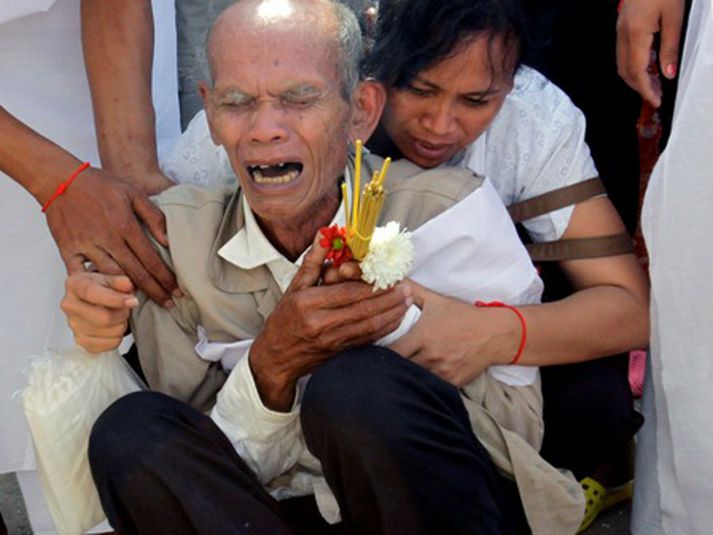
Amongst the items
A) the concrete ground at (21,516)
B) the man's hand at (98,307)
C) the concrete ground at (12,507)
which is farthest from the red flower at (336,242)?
the concrete ground at (12,507)

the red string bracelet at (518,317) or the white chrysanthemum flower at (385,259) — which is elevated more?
the white chrysanthemum flower at (385,259)

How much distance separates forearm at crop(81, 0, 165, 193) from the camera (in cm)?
268

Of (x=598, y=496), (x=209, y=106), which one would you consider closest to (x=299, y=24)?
(x=209, y=106)

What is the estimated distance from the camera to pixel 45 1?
2715 millimetres

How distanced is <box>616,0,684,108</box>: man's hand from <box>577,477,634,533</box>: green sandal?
0.88m

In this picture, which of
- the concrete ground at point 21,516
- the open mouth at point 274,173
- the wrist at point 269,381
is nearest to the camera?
the wrist at point 269,381

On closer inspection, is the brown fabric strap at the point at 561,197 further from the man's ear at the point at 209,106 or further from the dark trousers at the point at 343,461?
the man's ear at the point at 209,106

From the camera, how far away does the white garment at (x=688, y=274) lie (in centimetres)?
222

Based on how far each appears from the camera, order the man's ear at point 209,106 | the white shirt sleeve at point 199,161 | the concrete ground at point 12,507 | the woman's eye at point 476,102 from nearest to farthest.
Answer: the man's ear at point 209,106 < the woman's eye at point 476,102 < the white shirt sleeve at point 199,161 < the concrete ground at point 12,507

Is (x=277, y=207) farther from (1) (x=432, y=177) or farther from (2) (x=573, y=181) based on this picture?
(2) (x=573, y=181)

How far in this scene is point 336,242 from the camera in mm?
2061

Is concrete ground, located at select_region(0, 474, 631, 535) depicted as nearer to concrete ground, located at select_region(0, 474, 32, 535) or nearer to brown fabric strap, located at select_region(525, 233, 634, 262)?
concrete ground, located at select_region(0, 474, 32, 535)

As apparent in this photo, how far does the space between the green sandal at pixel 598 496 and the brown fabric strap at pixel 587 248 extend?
0.53 m

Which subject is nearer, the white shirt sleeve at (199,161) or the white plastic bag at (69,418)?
the white plastic bag at (69,418)
